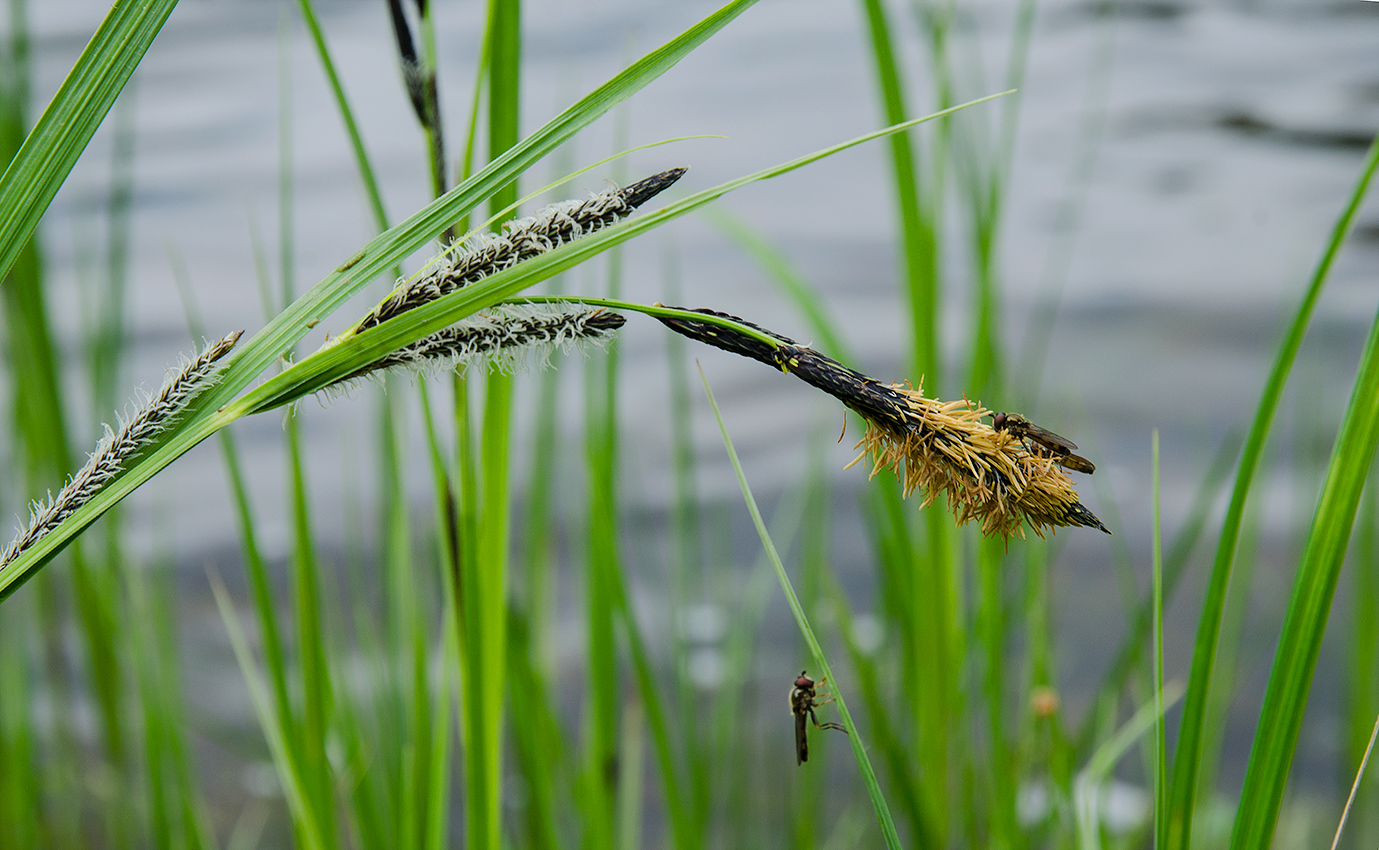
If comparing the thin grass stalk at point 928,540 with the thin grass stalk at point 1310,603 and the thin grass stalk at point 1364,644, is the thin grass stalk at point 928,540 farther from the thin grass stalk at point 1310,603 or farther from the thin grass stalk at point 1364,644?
the thin grass stalk at point 1364,644

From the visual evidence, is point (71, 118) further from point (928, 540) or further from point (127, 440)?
point (928, 540)

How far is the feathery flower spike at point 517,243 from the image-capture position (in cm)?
20

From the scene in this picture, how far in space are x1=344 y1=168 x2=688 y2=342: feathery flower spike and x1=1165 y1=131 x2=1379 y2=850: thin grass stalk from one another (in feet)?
0.75

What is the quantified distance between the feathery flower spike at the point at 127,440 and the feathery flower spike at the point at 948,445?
120 millimetres

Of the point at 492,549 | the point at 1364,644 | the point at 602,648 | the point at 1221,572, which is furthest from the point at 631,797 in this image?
the point at 1364,644

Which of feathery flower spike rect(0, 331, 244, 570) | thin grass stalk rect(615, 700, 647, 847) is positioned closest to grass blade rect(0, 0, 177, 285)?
feathery flower spike rect(0, 331, 244, 570)

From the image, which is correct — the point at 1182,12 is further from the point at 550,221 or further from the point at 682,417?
the point at 550,221

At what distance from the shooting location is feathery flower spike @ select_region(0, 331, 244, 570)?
0.67 ft

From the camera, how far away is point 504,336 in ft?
0.70

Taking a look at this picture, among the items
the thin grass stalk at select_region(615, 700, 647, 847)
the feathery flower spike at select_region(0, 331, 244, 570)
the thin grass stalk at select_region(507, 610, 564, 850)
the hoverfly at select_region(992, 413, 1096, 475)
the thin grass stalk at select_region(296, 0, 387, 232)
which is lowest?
the thin grass stalk at select_region(615, 700, 647, 847)

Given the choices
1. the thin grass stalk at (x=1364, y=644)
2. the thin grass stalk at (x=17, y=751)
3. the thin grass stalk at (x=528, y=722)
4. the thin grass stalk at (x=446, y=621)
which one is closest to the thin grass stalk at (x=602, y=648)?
the thin grass stalk at (x=528, y=722)

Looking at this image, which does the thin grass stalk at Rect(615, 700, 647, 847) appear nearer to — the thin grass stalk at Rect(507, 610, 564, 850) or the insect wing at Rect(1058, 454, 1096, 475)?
the thin grass stalk at Rect(507, 610, 564, 850)

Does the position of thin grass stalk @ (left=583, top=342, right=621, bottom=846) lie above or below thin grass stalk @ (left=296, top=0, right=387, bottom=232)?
below

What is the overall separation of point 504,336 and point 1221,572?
0.83ft
